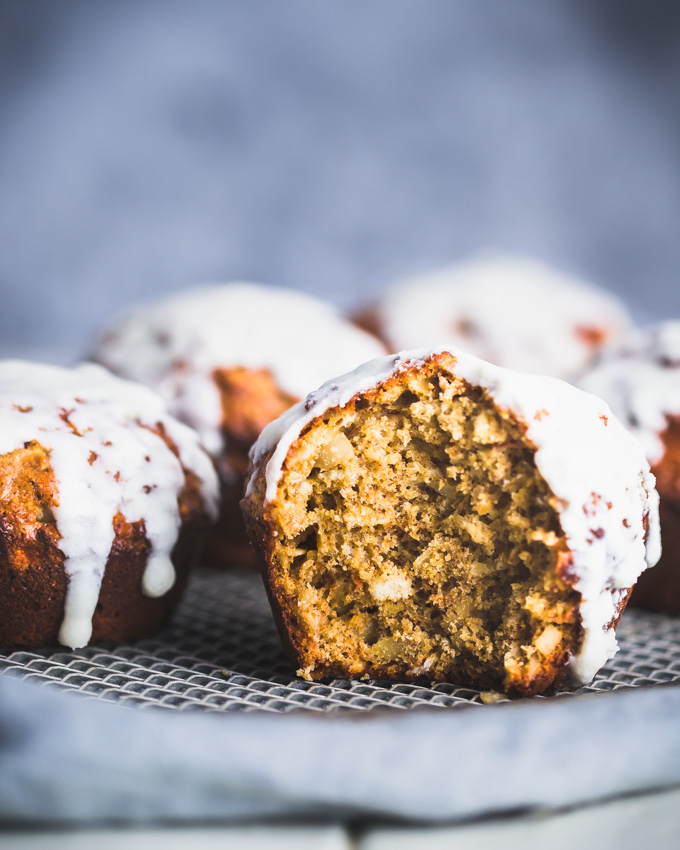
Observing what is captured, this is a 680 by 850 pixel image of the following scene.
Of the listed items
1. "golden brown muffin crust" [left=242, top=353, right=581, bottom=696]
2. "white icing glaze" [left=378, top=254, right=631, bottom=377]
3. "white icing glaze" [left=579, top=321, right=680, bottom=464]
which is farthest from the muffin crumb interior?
"white icing glaze" [left=378, top=254, right=631, bottom=377]

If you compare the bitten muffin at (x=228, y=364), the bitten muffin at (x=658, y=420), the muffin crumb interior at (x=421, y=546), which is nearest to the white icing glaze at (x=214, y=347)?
the bitten muffin at (x=228, y=364)

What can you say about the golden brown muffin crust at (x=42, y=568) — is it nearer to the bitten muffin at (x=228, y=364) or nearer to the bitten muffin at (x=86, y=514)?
the bitten muffin at (x=86, y=514)

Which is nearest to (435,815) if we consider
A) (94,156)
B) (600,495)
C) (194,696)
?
(194,696)

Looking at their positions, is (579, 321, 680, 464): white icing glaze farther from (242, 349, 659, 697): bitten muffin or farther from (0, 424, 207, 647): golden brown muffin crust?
(0, 424, 207, 647): golden brown muffin crust

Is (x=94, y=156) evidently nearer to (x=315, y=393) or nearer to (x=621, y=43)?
(x=621, y=43)

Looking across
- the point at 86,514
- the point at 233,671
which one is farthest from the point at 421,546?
the point at 86,514

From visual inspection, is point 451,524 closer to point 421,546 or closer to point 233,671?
point 421,546
